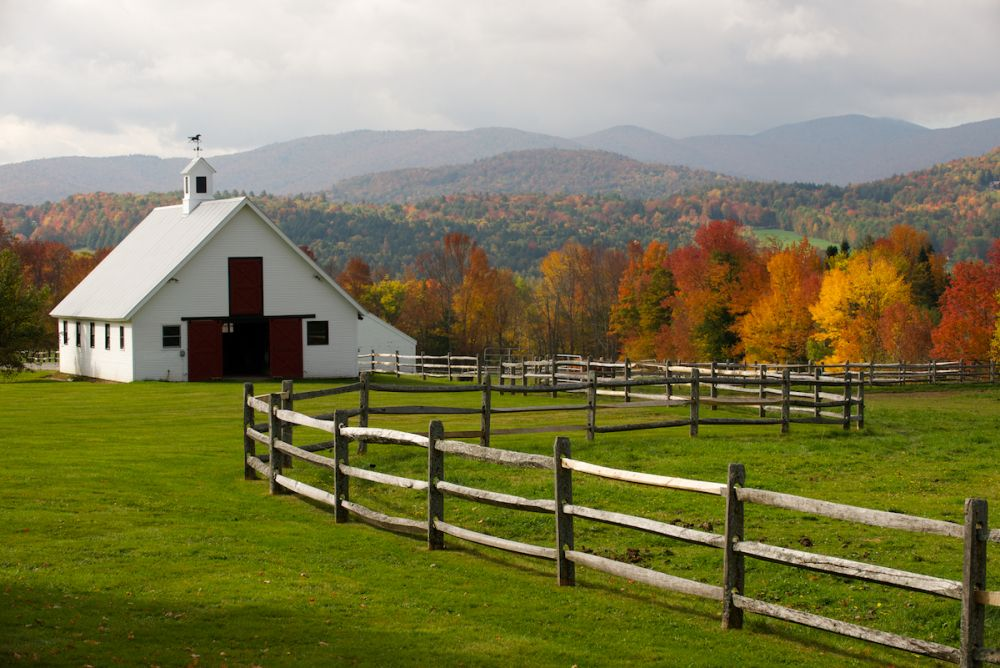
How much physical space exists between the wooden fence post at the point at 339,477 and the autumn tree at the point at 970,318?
61285mm

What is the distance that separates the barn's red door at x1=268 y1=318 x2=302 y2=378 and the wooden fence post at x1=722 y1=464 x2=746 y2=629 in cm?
4112

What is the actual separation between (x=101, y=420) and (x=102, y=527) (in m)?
16.6

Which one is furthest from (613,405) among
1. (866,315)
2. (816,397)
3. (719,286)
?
(719,286)

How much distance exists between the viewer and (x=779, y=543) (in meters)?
13.4

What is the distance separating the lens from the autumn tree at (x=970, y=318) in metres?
69.1

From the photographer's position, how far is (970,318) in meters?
70.2

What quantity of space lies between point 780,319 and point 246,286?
45246mm

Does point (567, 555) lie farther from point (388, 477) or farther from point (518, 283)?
point (518, 283)

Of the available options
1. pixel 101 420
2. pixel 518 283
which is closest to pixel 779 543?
pixel 101 420

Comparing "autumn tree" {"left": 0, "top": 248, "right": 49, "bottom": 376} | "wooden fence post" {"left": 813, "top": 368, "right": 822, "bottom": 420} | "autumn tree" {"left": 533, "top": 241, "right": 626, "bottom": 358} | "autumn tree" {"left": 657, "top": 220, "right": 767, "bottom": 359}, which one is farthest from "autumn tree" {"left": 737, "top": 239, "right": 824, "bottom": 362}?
"wooden fence post" {"left": 813, "top": 368, "right": 822, "bottom": 420}

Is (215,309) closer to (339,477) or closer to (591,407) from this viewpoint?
(591,407)

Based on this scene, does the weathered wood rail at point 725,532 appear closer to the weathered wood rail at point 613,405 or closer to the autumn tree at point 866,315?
the weathered wood rail at point 613,405

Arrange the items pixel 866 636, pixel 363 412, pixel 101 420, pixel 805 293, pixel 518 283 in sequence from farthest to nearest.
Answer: pixel 518 283 < pixel 805 293 < pixel 101 420 < pixel 363 412 < pixel 866 636

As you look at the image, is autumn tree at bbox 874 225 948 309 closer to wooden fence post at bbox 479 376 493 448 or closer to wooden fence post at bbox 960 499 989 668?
wooden fence post at bbox 479 376 493 448
